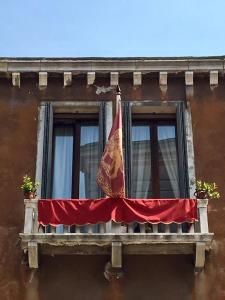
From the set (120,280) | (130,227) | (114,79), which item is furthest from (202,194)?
(114,79)

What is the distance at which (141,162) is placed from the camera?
565 inches

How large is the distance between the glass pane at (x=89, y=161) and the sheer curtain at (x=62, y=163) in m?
0.24

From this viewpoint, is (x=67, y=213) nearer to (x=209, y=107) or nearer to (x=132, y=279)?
(x=132, y=279)

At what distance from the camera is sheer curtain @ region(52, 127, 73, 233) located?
46.0 ft

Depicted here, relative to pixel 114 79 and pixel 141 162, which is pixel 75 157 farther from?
pixel 114 79

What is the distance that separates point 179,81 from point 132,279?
4.62 metres

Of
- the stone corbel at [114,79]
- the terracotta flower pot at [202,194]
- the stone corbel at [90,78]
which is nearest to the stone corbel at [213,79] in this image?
the stone corbel at [114,79]

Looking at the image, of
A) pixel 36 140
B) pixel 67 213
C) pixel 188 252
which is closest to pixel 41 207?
pixel 67 213

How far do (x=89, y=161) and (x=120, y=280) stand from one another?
9.34ft

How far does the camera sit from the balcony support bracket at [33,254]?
1227 cm

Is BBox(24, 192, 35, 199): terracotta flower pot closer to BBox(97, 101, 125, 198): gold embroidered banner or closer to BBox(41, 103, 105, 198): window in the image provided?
BBox(41, 103, 105, 198): window

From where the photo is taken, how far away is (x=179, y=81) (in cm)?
1490

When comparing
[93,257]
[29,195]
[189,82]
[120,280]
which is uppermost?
[189,82]

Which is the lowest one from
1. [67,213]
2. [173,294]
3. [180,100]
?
[173,294]
